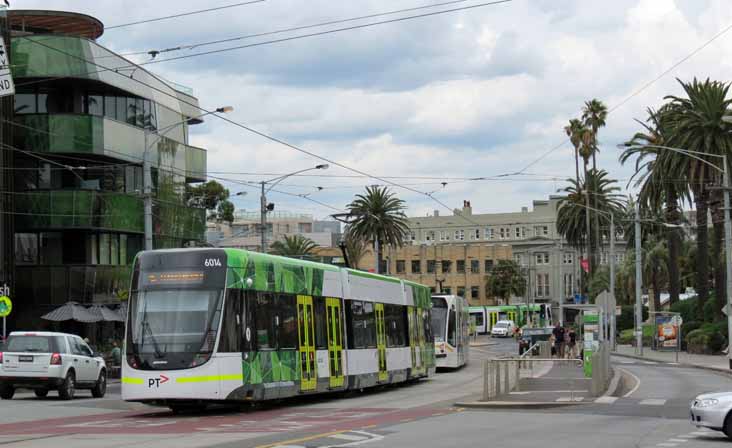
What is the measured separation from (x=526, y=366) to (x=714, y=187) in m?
15.1

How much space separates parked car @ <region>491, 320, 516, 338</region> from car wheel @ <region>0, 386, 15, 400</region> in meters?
83.1

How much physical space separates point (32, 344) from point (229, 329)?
29.0 feet

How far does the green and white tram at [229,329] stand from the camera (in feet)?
72.8

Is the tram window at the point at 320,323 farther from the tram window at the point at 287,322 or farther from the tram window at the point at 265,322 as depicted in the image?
the tram window at the point at 265,322

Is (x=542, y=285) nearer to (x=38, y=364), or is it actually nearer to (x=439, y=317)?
(x=439, y=317)

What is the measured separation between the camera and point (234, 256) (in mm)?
23219

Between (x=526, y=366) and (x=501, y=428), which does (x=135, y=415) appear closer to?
(x=501, y=428)

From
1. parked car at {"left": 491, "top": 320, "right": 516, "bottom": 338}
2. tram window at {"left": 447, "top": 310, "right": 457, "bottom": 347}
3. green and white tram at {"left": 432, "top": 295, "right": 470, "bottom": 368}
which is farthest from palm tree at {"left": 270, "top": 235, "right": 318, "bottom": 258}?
tram window at {"left": 447, "top": 310, "right": 457, "bottom": 347}

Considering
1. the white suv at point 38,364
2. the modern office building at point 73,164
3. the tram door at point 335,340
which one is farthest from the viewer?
the modern office building at point 73,164

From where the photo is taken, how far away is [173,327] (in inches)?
885

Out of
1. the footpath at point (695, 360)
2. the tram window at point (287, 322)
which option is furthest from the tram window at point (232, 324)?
the footpath at point (695, 360)

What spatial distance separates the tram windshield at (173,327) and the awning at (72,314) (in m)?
25.4

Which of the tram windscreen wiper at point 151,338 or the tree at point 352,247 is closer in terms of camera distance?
the tram windscreen wiper at point 151,338

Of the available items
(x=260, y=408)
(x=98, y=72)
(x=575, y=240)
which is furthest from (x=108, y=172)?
(x=575, y=240)
